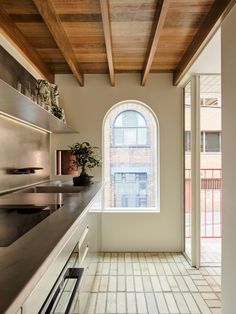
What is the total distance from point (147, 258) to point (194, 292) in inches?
38.8

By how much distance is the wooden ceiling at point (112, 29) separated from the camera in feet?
6.72

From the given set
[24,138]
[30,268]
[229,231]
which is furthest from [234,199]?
[24,138]

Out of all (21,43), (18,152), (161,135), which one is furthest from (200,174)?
(21,43)

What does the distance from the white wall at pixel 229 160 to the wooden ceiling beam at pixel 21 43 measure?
177 centimetres

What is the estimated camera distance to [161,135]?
3.81m

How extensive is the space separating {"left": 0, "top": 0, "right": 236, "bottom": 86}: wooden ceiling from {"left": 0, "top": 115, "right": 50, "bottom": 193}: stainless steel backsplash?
0.80 meters

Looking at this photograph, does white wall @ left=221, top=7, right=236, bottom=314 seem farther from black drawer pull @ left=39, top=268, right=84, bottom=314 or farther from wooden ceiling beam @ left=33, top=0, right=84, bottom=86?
wooden ceiling beam @ left=33, top=0, right=84, bottom=86

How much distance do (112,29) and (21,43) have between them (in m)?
0.91

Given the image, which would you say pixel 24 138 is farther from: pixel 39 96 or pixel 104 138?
pixel 104 138

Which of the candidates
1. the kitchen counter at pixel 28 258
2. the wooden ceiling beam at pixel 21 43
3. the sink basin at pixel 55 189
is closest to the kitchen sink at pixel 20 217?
the kitchen counter at pixel 28 258

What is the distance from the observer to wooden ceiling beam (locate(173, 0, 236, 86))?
1.90 meters

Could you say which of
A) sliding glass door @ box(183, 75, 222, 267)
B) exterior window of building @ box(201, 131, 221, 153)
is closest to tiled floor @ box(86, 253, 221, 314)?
sliding glass door @ box(183, 75, 222, 267)

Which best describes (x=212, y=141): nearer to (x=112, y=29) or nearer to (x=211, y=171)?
(x=211, y=171)

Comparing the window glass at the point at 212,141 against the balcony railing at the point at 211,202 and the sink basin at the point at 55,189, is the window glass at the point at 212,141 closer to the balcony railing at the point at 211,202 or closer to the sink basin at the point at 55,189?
the balcony railing at the point at 211,202
